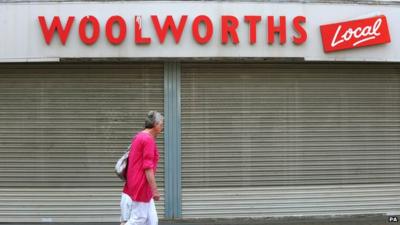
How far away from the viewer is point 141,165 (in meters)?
6.36

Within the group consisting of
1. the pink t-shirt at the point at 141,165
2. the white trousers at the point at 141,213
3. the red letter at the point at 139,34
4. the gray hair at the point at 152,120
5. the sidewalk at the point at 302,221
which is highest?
the red letter at the point at 139,34

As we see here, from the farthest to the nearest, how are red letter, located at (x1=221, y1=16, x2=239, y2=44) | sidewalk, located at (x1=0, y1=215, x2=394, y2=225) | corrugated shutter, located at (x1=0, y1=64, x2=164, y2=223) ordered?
corrugated shutter, located at (x1=0, y1=64, x2=164, y2=223) → sidewalk, located at (x1=0, y1=215, x2=394, y2=225) → red letter, located at (x1=221, y1=16, x2=239, y2=44)

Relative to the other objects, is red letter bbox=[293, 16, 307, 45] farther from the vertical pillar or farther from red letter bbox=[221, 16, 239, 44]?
the vertical pillar

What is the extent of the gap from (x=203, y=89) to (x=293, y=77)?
152cm

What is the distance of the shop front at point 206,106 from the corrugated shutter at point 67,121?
2 cm

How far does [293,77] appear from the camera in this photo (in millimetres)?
10195

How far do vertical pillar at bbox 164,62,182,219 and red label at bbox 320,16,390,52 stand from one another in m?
2.50

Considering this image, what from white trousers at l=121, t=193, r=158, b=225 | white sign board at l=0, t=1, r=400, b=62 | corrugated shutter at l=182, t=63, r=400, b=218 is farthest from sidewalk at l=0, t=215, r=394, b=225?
white trousers at l=121, t=193, r=158, b=225

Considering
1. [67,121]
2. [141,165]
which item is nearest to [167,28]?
[67,121]

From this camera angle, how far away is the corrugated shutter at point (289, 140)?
1003cm

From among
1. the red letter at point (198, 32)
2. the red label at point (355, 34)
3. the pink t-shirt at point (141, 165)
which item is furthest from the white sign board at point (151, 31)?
the pink t-shirt at point (141, 165)

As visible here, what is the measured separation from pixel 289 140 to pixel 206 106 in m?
1.50

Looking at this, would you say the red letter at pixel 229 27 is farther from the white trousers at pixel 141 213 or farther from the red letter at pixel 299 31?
the white trousers at pixel 141 213

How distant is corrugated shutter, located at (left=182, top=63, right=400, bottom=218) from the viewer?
32.9 ft
